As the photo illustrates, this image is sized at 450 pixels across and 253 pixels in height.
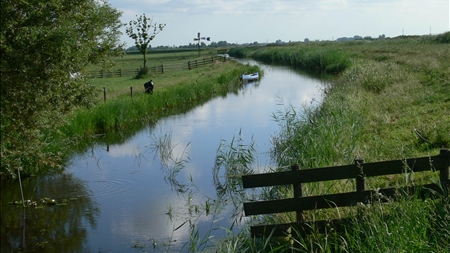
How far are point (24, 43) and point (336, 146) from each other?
6.40m

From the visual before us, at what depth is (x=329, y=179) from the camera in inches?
268

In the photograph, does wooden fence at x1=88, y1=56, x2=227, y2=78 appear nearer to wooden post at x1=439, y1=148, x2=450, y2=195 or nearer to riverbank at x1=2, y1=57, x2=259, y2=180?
riverbank at x1=2, y1=57, x2=259, y2=180

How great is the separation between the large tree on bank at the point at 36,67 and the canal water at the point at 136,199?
5.44ft

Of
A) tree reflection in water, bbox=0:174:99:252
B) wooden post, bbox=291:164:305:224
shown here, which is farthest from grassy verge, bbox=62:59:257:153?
wooden post, bbox=291:164:305:224

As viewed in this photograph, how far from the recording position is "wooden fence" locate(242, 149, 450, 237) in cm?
666

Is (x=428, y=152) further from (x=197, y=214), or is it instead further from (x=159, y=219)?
(x=159, y=219)

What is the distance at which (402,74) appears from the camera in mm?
22750

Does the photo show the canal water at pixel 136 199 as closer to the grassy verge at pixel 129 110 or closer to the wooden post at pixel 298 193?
the grassy verge at pixel 129 110

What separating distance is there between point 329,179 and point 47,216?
716cm

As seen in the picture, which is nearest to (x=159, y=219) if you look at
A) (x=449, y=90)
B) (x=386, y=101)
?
(x=386, y=101)

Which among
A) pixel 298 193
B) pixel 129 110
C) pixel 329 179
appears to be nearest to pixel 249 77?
pixel 129 110

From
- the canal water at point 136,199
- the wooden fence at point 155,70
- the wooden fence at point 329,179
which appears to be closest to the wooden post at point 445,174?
the wooden fence at point 329,179

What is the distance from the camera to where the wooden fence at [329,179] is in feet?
21.9

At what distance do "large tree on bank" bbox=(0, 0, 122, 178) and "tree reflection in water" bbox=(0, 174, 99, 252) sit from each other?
1.47 metres
